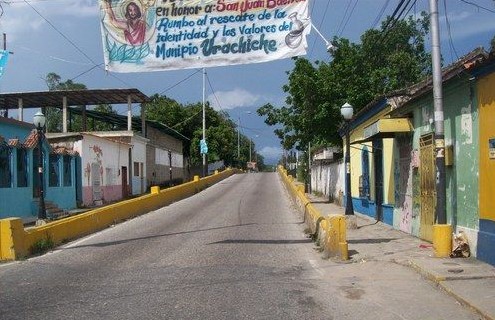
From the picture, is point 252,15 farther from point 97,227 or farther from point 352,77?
point 352,77

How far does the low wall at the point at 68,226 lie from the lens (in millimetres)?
12453

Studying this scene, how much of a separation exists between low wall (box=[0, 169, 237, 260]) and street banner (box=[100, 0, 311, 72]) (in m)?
4.22

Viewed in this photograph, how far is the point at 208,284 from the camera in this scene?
9.18m

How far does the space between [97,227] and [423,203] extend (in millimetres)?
9806

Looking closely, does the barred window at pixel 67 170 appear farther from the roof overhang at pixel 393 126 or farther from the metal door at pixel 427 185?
the metal door at pixel 427 185

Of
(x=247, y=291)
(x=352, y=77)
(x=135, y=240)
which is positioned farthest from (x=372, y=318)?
(x=352, y=77)

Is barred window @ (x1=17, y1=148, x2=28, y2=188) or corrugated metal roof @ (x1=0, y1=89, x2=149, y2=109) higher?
corrugated metal roof @ (x1=0, y1=89, x2=149, y2=109)

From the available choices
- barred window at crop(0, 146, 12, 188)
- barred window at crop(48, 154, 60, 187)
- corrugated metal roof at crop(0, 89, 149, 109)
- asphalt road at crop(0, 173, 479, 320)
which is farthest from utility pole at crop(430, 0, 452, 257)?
corrugated metal roof at crop(0, 89, 149, 109)

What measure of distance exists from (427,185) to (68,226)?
9.20 m

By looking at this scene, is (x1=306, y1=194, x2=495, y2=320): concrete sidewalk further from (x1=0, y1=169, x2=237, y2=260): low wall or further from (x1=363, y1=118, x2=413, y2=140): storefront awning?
(x1=0, y1=169, x2=237, y2=260): low wall

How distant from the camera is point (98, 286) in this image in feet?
29.9

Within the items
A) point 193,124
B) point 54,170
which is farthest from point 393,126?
point 193,124

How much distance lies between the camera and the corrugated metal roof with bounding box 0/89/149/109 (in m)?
37.2

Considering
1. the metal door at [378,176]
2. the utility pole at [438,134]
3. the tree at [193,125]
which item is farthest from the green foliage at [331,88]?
the tree at [193,125]
